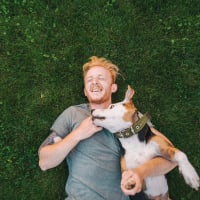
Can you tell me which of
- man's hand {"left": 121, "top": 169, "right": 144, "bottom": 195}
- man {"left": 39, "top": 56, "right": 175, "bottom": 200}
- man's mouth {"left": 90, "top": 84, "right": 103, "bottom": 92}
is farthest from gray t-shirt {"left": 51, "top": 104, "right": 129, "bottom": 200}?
man's hand {"left": 121, "top": 169, "right": 144, "bottom": 195}

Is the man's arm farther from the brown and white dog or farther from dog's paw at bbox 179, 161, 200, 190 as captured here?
dog's paw at bbox 179, 161, 200, 190

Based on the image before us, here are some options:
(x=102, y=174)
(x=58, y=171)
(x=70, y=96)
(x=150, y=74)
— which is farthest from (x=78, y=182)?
(x=150, y=74)

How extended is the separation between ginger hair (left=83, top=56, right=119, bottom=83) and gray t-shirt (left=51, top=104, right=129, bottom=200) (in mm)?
712

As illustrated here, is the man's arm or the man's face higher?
the man's face

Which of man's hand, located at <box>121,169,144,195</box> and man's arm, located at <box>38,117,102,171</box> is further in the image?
man's arm, located at <box>38,117,102,171</box>

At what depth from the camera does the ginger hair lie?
625 cm

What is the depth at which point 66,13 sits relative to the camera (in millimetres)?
6883

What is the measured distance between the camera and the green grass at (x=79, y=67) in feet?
21.4

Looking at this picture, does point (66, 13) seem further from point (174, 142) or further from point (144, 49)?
point (174, 142)

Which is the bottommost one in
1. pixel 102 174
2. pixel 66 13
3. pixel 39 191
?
pixel 39 191

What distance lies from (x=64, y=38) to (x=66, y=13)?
0.37 m

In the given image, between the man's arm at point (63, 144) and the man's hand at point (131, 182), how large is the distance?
711mm

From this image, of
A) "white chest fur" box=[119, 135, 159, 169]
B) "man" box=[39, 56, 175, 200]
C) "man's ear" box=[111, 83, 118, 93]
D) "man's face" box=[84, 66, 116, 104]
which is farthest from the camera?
"man's ear" box=[111, 83, 118, 93]

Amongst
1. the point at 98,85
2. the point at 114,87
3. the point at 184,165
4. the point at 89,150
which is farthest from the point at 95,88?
the point at 184,165
